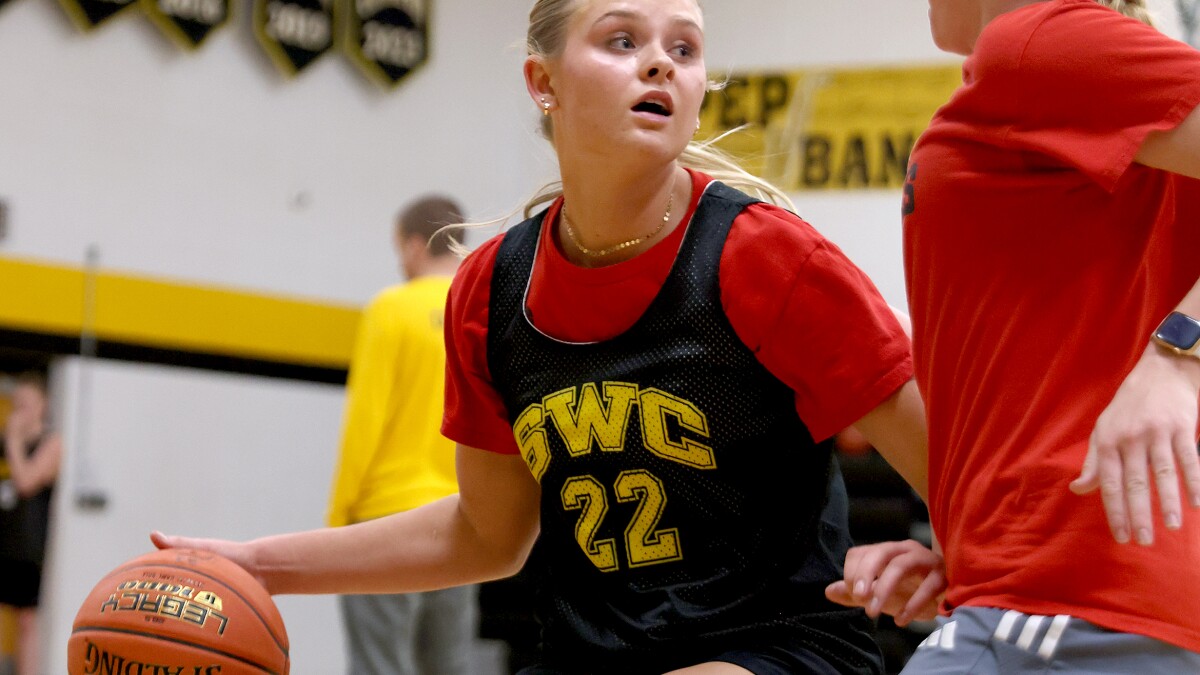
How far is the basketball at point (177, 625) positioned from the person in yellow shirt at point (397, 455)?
10.1 feet

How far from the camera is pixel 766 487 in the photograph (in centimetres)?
221

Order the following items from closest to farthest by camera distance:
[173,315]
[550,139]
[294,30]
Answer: [550,139] < [173,315] < [294,30]

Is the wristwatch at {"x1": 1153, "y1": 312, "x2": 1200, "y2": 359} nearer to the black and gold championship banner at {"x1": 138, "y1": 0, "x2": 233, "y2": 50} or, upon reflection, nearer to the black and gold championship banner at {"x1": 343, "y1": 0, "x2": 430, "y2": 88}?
the black and gold championship banner at {"x1": 138, "y1": 0, "x2": 233, "y2": 50}

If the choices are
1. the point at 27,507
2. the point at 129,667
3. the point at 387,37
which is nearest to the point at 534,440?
the point at 129,667

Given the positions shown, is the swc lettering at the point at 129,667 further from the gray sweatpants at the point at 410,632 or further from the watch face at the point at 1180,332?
the gray sweatpants at the point at 410,632

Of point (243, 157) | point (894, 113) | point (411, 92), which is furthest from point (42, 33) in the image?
point (894, 113)

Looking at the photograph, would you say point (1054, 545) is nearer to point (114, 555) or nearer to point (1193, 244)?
point (1193, 244)

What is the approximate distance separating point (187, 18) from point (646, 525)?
6.46 meters

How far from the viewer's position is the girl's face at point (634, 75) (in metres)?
2.23

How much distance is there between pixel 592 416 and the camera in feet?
7.32

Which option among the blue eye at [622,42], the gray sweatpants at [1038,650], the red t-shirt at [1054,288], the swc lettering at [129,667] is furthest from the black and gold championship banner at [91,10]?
the gray sweatpants at [1038,650]

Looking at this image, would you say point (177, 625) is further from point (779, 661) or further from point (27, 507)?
point (27, 507)

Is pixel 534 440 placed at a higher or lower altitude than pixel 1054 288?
lower

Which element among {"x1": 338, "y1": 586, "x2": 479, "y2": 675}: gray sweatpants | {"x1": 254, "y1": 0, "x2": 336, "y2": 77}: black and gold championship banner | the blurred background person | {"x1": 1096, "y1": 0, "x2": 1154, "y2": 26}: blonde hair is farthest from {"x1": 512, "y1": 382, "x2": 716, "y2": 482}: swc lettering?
{"x1": 254, "y1": 0, "x2": 336, "y2": 77}: black and gold championship banner
